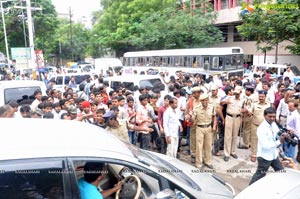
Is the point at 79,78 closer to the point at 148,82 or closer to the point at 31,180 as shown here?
the point at 148,82

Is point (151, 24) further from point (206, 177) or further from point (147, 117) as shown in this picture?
point (206, 177)

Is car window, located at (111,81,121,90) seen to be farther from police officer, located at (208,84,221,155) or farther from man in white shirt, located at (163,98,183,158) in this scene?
man in white shirt, located at (163,98,183,158)

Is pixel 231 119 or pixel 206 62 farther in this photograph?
pixel 206 62

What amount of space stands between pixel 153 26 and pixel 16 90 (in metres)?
19.7

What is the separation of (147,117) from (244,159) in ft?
7.81

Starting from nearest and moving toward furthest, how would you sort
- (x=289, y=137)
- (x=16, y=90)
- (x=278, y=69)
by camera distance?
(x=289, y=137)
(x=16, y=90)
(x=278, y=69)

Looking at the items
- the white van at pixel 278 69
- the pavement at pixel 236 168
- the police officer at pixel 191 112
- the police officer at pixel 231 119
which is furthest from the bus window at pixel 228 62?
the police officer at pixel 191 112

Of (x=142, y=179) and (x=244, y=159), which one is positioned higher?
(x=142, y=179)

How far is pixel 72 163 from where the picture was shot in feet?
7.18

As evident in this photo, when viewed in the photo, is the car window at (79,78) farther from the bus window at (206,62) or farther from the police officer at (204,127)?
the police officer at (204,127)

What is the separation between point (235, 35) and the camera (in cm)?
3061

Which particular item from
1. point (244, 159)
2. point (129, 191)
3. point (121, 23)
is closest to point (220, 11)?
point (121, 23)

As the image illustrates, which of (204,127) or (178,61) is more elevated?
(178,61)

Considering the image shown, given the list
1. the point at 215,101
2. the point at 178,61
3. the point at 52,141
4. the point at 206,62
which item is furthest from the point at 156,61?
the point at 52,141
